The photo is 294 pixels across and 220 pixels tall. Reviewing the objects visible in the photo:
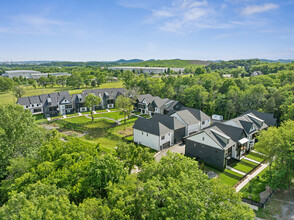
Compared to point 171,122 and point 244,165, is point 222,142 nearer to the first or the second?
point 244,165

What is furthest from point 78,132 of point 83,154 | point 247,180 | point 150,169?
point 247,180

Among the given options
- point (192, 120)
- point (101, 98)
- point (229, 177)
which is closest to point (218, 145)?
point (229, 177)

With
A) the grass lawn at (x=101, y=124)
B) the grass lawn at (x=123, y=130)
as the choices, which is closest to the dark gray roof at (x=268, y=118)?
the grass lawn at (x=123, y=130)

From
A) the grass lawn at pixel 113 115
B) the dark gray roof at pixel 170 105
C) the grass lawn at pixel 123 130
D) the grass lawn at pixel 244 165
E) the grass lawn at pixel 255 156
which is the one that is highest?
the dark gray roof at pixel 170 105

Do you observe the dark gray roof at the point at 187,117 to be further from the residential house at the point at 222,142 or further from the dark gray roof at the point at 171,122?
the residential house at the point at 222,142

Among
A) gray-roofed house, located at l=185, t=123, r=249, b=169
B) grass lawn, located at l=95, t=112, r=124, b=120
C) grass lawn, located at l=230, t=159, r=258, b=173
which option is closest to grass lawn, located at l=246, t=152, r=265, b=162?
gray-roofed house, located at l=185, t=123, r=249, b=169

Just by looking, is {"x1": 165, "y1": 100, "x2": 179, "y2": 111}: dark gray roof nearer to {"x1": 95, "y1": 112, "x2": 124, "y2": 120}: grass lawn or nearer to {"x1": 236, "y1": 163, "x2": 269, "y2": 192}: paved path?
{"x1": 95, "y1": 112, "x2": 124, "y2": 120}: grass lawn
